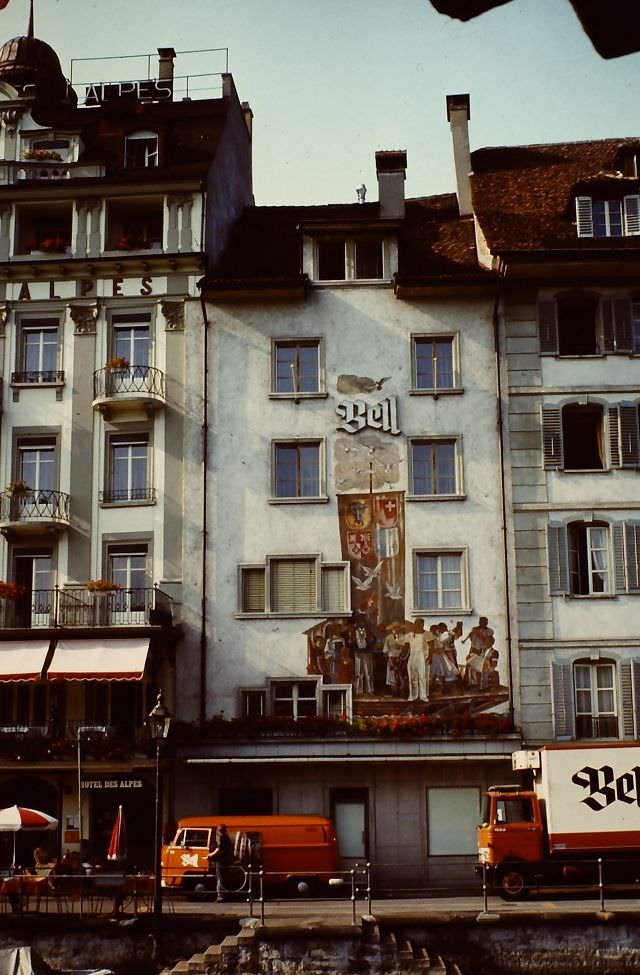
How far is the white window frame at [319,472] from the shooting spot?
127ft

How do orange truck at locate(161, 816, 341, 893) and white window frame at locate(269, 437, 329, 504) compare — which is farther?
white window frame at locate(269, 437, 329, 504)

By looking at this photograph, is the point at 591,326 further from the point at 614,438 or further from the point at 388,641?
the point at 388,641

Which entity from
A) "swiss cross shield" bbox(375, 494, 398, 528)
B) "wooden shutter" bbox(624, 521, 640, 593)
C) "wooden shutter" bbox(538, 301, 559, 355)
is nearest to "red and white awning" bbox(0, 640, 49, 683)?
"swiss cross shield" bbox(375, 494, 398, 528)

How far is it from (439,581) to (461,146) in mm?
15984

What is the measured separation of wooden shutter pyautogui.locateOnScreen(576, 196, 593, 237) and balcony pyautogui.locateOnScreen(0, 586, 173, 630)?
670 inches

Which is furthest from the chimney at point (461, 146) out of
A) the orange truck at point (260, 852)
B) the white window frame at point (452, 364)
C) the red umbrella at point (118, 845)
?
the red umbrella at point (118, 845)

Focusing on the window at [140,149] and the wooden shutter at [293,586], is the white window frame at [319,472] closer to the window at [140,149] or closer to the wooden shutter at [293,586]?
the wooden shutter at [293,586]

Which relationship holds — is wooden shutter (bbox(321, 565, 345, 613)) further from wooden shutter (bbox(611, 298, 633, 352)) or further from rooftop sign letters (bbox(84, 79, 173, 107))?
rooftop sign letters (bbox(84, 79, 173, 107))

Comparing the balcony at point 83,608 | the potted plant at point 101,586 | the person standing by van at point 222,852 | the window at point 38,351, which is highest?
the window at point 38,351

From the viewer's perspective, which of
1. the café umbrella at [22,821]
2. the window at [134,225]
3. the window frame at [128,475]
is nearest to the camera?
the café umbrella at [22,821]

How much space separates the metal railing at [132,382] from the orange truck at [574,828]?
16.5m

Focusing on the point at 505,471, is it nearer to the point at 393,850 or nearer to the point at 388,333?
the point at 388,333

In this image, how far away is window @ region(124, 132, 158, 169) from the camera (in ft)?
138

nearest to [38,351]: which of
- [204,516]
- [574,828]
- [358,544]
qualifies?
[204,516]
